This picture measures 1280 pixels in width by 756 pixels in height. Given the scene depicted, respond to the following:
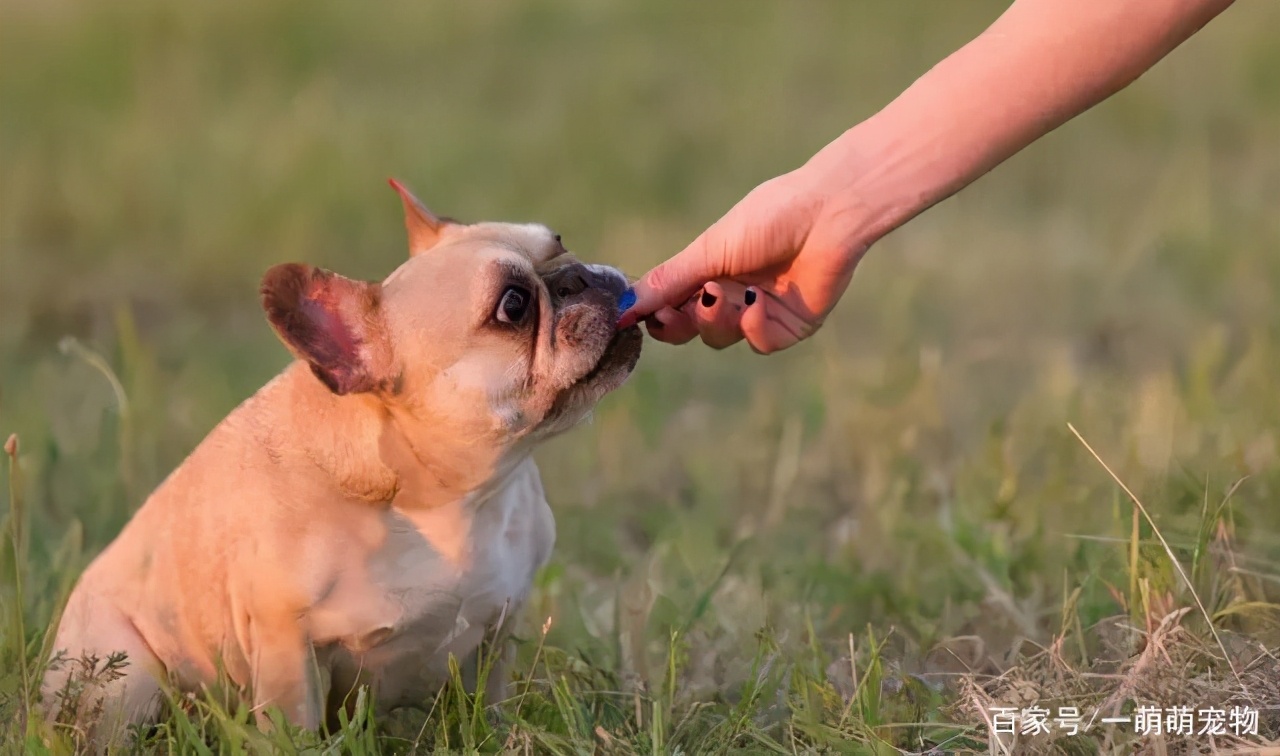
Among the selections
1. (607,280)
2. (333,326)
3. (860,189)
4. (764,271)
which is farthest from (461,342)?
(860,189)

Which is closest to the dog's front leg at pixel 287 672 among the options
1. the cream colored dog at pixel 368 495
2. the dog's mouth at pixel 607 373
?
the cream colored dog at pixel 368 495

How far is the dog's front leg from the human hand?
82 cm

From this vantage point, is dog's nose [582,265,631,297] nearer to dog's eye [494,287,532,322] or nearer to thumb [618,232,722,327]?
thumb [618,232,722,327]

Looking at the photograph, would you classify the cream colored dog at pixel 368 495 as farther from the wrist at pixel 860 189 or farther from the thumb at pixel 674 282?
the wrist at pixel 860 189

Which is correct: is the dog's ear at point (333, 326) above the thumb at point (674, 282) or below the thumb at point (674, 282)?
above

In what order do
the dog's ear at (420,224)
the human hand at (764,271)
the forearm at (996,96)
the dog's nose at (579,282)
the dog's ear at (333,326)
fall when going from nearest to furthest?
the forearm at (996,96) → the dog's ear at (333,326) → the human hand at (764,271) → the dog's nose at (579,282) → the dog's ear at (420,224)

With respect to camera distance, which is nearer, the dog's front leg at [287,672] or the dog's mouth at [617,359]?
the dog's front leg at [287,672]

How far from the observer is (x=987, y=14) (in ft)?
26.7

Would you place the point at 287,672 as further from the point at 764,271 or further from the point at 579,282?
the point at 764,271

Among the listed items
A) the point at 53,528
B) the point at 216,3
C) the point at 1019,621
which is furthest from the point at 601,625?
the point at 216,3

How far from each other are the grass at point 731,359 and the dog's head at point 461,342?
1.51 ft

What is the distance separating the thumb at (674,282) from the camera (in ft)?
9.74

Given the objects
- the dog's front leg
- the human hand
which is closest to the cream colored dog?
the dog's front leg

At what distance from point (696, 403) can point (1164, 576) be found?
2379 mm
